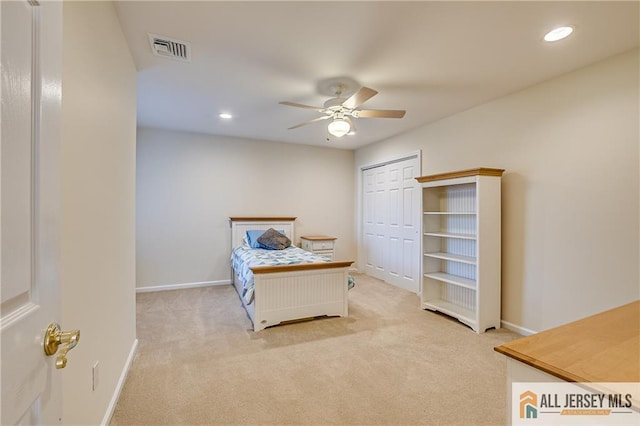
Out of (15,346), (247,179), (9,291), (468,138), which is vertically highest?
(468,138)

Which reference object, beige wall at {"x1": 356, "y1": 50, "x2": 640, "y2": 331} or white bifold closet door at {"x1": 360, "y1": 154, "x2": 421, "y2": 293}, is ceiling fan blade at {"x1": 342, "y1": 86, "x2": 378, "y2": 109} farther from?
white bifold closet door at {"x1": 360, "y1": 154, "x2": 421, "y2": 293}

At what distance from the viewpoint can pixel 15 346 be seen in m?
0.54

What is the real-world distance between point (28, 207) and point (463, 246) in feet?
12.9

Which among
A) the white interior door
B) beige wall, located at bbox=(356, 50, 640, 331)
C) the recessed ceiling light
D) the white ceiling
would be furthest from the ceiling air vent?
beige wall, located at bbox=(356, 50, 640, 331)

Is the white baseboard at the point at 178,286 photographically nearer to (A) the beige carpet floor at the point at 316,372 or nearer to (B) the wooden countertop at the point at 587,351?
(A) the beige carpet floor at the point at 316,372

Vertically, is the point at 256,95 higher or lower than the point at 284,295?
higher

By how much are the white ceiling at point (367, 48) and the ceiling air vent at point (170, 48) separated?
0.19 ft

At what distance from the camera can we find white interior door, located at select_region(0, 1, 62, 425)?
523 mm

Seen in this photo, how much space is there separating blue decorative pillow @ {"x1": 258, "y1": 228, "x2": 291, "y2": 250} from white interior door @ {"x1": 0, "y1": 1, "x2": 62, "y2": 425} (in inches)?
151

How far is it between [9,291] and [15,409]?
221 mm

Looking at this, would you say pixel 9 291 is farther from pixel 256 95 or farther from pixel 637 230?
pixel 637 230

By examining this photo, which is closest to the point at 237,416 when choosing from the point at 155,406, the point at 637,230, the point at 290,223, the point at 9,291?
the point at 155,406

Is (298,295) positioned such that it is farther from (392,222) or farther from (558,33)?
(558,33)

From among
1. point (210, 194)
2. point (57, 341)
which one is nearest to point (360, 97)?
point (57, 341)
